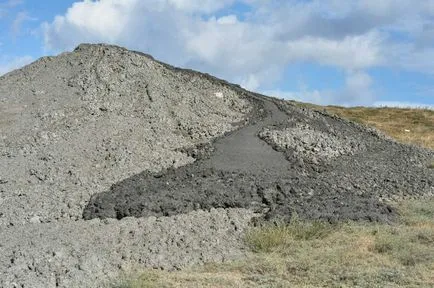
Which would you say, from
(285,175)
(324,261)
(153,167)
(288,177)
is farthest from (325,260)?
(153,167)

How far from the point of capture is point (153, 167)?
15898 mm

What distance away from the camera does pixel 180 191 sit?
46.7ft

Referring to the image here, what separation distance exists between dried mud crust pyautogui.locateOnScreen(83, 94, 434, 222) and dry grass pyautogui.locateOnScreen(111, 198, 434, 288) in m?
0.90

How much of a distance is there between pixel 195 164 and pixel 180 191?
223 cm

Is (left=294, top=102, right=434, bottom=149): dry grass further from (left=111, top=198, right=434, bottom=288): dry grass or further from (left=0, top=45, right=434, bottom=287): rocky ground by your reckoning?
(left=111, top=198, right=434, bottom=288): dry grass

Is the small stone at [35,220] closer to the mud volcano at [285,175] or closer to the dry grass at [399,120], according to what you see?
the mud volcano at [285,175]

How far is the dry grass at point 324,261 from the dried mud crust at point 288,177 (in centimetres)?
90

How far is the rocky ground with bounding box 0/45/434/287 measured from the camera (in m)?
11.1

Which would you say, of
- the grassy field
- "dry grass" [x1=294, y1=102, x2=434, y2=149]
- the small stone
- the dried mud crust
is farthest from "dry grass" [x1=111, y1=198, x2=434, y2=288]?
"dry grass" [x1=294, y1=102, x2=434, y2=149]

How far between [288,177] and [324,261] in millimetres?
5661

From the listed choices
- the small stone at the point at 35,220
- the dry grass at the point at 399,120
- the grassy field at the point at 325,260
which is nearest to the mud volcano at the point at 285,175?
the grassy field at the point at 325,260

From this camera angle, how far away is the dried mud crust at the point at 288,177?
13.4m

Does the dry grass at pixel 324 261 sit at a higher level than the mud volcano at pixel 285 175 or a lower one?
lower

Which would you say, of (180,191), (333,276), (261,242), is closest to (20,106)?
(180,191)
